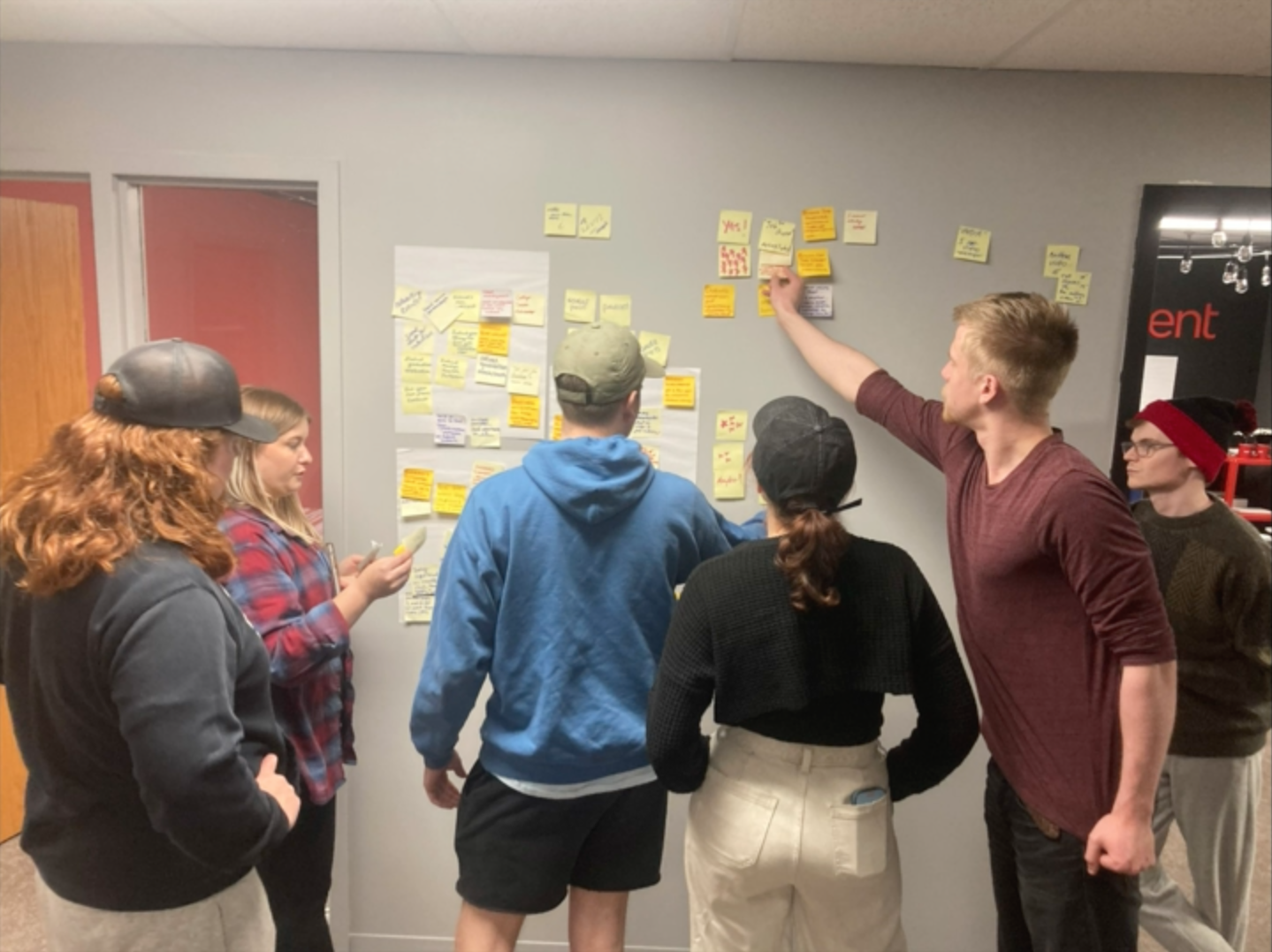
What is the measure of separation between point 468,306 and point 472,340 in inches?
3.2

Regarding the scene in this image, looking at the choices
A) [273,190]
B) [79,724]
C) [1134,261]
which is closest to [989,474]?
[1134,261]

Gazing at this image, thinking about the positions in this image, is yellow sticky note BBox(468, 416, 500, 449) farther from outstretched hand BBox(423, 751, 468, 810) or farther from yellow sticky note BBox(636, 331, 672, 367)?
outstretched hand BBox(423, 751, 468, 810)

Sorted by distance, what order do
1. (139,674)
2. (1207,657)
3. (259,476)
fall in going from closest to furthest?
(139,674), (259,476), (1207,657)

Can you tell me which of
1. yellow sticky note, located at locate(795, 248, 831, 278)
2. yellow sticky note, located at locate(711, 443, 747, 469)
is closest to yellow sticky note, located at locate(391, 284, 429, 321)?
yellow sticky note, located at locate(711, 443, 747, 469)

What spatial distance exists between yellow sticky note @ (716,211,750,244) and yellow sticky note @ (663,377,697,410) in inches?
12.9

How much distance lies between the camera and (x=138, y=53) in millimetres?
1897

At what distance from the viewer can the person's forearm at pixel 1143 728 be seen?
50.5 inches

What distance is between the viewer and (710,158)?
6.20 feet

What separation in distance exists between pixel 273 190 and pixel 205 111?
23cm

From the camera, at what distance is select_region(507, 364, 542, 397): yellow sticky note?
6.48 feet

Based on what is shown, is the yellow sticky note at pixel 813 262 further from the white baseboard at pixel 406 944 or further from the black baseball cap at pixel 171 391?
the white baseboard at pixel 406 944

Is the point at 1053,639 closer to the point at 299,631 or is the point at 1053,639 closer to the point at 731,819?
the point at 731,819

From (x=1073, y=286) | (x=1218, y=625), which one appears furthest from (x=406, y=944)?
(x=1073, y=286)

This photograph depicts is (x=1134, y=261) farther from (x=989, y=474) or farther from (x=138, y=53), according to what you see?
(x=138, y=53)
